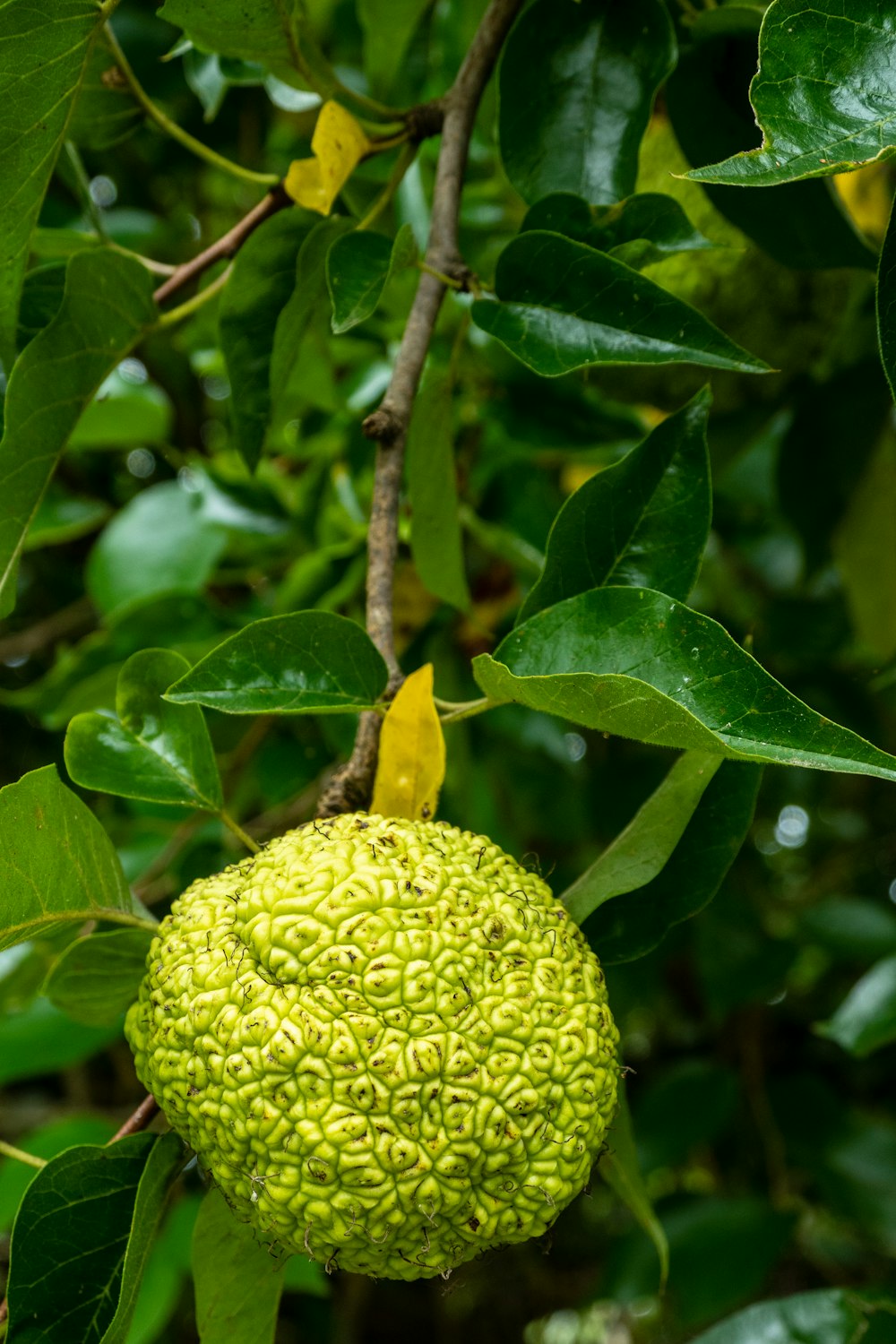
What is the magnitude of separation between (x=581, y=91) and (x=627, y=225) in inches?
5.6

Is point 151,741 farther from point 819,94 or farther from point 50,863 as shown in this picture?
point 819,94

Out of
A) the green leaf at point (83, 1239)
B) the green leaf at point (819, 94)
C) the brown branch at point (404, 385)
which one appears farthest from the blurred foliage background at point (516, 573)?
the green leaf at point (83, 1239)

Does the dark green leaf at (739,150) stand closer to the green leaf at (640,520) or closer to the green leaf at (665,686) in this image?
the green leaf at (640,520)

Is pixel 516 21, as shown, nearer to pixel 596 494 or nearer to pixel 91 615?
pixel 596 494

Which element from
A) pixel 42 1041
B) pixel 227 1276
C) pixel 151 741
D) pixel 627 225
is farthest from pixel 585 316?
pixel 42 1041

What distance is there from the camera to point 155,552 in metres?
1.57

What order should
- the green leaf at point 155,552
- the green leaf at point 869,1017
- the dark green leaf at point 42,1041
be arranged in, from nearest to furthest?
the green leaf at point 869,1017 → the dark green leaf at point 42,1041 → the green leaf at point 155,552

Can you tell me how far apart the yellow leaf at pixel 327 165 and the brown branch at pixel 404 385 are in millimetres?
73

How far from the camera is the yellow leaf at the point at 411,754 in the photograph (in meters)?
0.73

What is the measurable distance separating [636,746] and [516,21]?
1.16 metres

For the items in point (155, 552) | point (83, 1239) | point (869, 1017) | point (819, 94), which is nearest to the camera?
point (819, 94)

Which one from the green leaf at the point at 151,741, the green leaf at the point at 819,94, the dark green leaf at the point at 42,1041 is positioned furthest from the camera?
Result: the dark green leaf at the point at 42,1041

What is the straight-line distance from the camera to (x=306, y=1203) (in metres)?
0.62

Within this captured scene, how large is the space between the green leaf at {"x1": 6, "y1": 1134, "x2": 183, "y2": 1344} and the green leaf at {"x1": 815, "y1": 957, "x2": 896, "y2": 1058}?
70 cm
